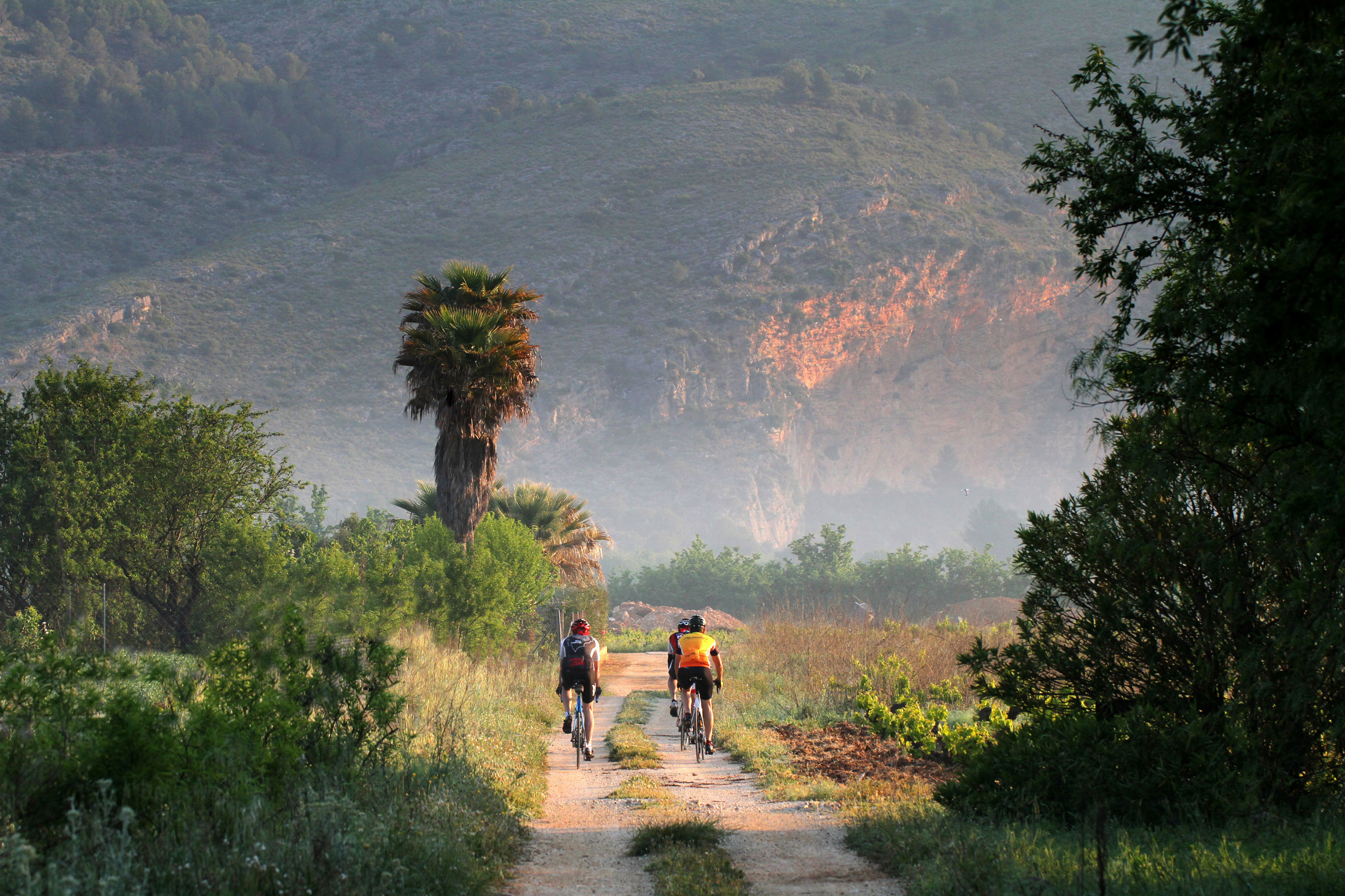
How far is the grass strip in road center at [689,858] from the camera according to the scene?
6.77m

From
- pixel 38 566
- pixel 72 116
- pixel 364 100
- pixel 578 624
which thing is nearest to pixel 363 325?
pixel 72 116

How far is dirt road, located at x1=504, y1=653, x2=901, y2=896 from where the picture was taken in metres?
7.20

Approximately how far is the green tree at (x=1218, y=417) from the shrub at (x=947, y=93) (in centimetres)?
14467

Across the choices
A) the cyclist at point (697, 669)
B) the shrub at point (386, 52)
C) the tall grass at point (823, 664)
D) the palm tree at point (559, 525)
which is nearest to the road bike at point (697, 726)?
the cyclist at point (697, 669)

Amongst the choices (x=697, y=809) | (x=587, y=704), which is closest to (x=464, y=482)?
(x=587, y=704)

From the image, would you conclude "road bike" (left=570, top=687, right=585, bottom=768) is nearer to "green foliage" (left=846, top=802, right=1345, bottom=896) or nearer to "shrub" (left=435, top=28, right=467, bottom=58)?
"green foliage" (left=846, top=802, right=1345, bottom=896)

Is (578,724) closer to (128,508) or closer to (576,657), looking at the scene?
(576,657)

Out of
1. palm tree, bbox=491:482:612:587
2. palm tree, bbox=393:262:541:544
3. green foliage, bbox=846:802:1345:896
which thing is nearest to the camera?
green foliage, bbox=846:802:1345:896

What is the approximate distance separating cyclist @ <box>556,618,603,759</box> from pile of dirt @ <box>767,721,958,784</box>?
2.68 metres

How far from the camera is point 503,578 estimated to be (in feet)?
82.6

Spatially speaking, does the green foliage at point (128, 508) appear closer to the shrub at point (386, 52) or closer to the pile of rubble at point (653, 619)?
the pile of rubble at point (653, 619)

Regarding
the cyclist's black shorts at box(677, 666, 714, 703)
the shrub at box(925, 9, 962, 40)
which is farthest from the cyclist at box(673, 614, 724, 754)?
the shrub at box(925, 9, 962, 40)

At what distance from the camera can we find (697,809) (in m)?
10.2

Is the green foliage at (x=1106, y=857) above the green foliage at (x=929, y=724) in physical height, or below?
below
